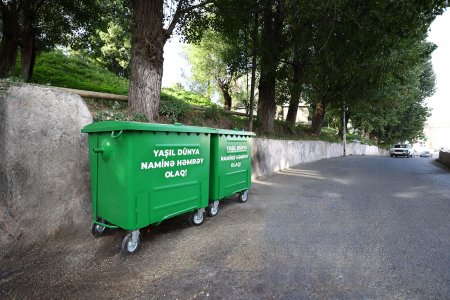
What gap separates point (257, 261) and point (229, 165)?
225 centimetres

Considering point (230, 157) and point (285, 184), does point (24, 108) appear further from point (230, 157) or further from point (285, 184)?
point (285, 184)

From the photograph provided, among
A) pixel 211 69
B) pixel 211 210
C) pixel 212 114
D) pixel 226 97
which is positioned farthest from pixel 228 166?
pixel 226 97

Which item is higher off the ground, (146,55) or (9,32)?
(9,32)

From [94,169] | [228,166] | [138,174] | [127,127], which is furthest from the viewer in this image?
[228,166]

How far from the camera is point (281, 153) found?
12.1 meters

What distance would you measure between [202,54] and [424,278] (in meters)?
22.2

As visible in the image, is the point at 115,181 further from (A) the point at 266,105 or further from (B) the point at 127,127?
(A) the point at 266,105

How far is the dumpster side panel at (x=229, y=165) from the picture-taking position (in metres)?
4.88

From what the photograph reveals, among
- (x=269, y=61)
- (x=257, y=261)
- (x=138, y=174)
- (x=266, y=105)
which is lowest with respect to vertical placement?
(x=257, y=261)

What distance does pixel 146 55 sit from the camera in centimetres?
668

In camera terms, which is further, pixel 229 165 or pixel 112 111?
pixel 112 111

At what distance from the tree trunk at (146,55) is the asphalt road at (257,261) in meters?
3.25

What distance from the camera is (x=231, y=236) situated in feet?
13.4

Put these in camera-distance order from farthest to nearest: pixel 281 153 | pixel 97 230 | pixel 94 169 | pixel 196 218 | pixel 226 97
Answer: pixel 226 97
pixel 281 153
pixel 196 218
pixel 97 230
pixel 94 169
